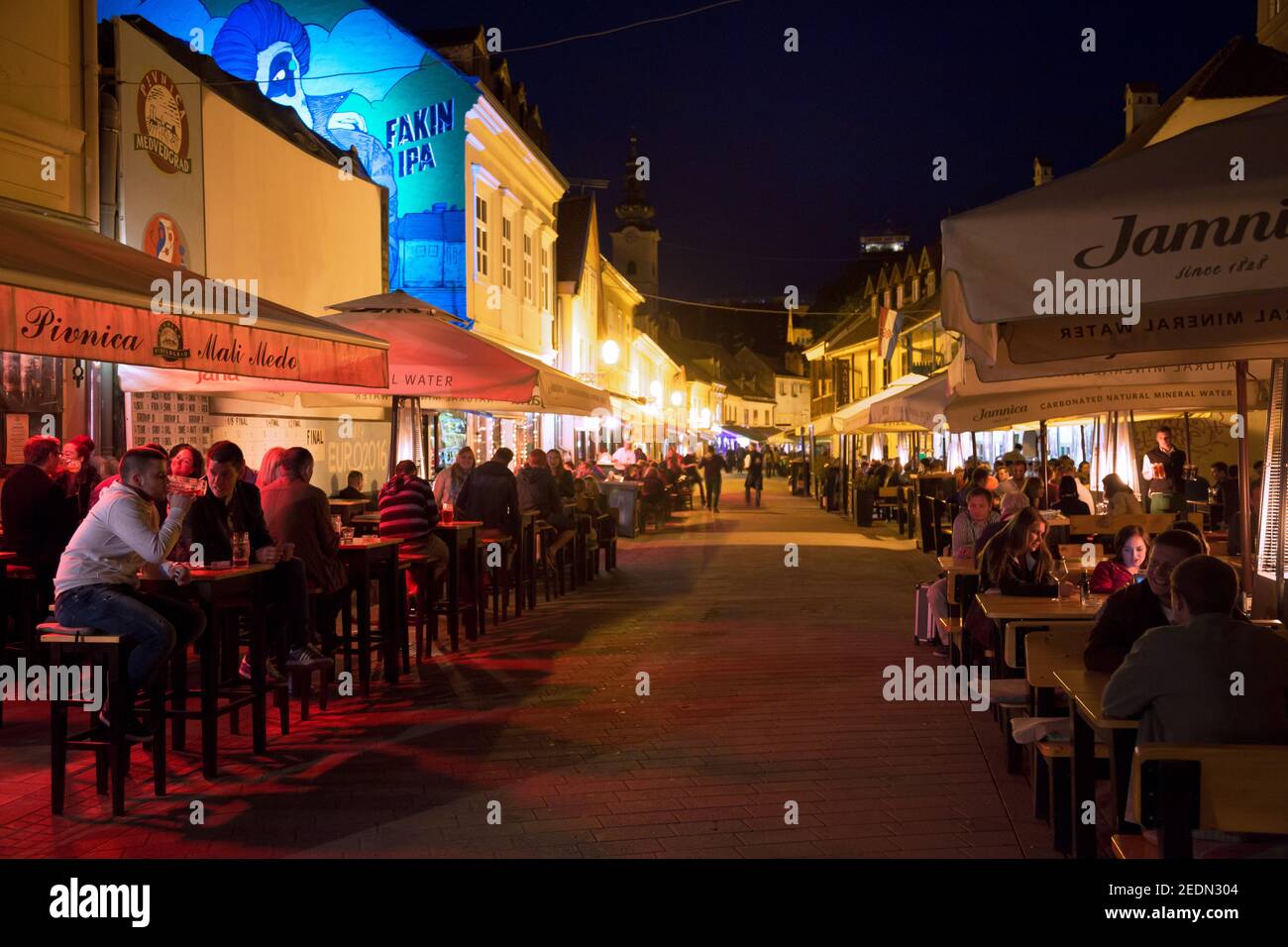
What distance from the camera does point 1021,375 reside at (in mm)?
6824

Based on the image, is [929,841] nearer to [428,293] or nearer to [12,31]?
[12,31]

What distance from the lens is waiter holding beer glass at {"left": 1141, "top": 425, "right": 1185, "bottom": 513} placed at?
13008 millimetres

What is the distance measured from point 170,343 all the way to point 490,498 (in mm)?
6545

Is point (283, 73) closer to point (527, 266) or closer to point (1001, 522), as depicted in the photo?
point (527, 266)

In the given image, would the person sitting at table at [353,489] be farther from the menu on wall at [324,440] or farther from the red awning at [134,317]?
the red awning at [134,317]

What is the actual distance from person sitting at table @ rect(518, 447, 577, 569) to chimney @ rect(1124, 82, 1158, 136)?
20.3 metres

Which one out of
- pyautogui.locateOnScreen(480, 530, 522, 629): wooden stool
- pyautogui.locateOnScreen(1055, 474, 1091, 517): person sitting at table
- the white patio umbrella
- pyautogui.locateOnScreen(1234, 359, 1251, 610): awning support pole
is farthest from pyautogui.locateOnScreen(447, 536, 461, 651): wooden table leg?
the white patio umbrella

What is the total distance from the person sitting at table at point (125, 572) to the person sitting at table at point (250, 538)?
36.3 inches

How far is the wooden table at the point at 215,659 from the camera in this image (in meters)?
6.68

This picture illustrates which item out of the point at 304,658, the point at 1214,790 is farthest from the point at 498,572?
the point at 1214,790

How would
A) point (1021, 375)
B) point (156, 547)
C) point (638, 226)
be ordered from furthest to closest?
point (638, 226) < point (1021, 375) < point (156, 547)

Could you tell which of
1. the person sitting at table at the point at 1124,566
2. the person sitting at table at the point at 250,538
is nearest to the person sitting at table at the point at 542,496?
the person sitting at table at the point at 250,538

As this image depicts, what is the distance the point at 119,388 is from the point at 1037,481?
9.53 metres
